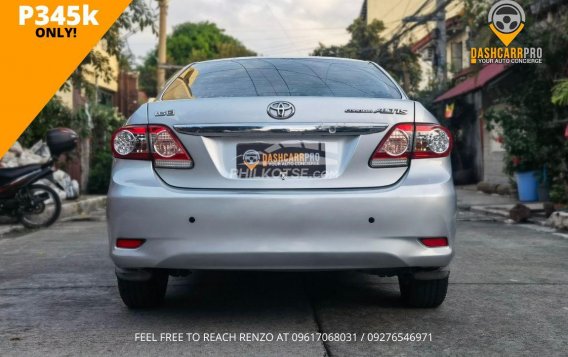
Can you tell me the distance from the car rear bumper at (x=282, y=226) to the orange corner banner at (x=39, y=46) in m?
9.65

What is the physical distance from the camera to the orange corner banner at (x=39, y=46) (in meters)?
13.0

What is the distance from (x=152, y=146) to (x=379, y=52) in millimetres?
27653

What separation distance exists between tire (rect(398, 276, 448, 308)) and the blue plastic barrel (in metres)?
10.1

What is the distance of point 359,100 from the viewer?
4.15 meters

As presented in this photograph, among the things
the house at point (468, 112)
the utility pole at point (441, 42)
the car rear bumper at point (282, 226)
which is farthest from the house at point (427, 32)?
the car rear bumper at point (282, 226)

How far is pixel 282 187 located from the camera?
3.89 meters

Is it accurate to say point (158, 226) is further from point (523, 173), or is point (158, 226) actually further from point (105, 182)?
point (105, 182)

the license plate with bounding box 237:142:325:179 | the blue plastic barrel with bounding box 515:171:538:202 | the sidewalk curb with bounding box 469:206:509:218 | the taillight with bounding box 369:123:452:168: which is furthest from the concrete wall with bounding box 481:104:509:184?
the license plate with bounding box 237:142:325:179

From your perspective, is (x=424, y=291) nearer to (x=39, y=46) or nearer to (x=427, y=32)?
(x=39, y=46)

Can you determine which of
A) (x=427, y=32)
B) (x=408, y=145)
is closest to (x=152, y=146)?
(x=408, y=145)

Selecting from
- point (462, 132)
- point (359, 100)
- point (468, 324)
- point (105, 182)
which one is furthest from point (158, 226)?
point (462, 132)

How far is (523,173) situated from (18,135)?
925 cm

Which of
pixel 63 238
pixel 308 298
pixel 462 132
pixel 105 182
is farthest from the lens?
pixel 462 132

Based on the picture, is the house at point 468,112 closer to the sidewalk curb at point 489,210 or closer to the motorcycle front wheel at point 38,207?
the sidewalk curb at point 489,210
